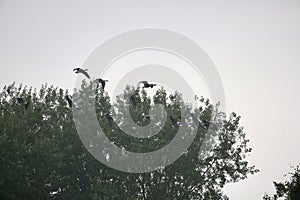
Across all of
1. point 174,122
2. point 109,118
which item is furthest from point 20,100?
point 174,122

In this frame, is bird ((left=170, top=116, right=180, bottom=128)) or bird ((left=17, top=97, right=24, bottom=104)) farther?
bird ((left=170, top=116, right=180, bottom=128))

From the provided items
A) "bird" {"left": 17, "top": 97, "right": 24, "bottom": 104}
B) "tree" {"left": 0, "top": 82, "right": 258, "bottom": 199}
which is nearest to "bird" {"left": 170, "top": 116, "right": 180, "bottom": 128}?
"tree" {"left": 0, "top": 82, "right": 258, "bottom": 199}

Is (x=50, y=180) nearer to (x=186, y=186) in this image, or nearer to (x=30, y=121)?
(x=30, y=121)

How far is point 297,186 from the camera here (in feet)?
80.9

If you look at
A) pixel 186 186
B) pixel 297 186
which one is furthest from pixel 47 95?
pixel 297 186

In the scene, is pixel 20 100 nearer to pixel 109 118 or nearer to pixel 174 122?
pixel 109 118

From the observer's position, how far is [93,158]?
93.7 ft

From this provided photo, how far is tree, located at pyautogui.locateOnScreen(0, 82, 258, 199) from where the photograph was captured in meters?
25.7

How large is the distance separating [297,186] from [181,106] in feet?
34.1

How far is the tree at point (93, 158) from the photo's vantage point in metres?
25.7

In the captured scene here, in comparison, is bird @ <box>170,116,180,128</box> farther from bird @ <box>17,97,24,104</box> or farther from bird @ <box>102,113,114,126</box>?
bird @ <box>17,97,24,104</box>

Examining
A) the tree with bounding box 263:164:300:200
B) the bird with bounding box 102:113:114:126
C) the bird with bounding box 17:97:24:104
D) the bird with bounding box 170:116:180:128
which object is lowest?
the tree with bounding box 263:164:300:200

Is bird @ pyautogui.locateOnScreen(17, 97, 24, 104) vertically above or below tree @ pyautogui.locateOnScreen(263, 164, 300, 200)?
above

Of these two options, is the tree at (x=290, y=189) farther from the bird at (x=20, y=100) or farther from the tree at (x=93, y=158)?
the bird at (x=20, y=100)
